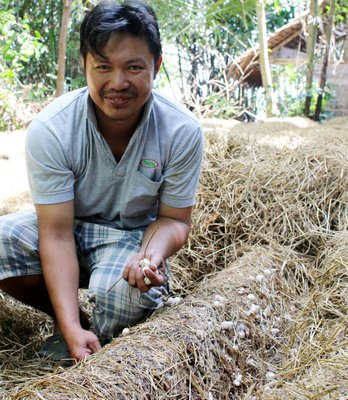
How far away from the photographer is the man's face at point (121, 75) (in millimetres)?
1806

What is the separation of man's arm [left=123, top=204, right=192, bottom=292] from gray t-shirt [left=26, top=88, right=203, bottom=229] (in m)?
0.05

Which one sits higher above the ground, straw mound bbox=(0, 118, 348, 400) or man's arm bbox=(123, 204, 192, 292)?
man's arm bbox=(123, 204, 192, 292)

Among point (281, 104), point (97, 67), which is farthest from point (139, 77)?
point (281, 104)

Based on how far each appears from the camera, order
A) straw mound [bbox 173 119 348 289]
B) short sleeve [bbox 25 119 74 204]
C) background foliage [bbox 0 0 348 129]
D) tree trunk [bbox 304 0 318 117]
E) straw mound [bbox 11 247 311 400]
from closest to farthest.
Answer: straw mound [bbox 11 247 311 400], short sleeve [bbox 25 119 74 204], straw mound [bbox 173 119 348 289], background foliage [bbox 0 0 348 129], tree trunk [bbox 304 0 318 117]

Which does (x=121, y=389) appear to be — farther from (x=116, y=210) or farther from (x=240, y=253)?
(x=240, y=253)

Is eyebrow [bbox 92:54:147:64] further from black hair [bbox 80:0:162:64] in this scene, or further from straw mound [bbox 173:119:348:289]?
straw mound [bbox 173:119:348:289]

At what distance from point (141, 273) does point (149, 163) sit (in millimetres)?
365

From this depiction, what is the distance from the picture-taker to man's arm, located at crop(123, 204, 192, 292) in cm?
179

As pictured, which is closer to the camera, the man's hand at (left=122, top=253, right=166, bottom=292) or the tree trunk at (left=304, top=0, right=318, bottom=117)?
the man's hand at (left=122, top=253, right=166, bottom=292)

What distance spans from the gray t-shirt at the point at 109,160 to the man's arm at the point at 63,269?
0.05 metres

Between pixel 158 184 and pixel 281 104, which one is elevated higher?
pixel 158 184

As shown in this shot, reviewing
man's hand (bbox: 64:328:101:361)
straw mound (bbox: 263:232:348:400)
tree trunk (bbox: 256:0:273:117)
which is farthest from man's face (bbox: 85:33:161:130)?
tree trunk (bbox: 256:0:273:117)

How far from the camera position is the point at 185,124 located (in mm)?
1978

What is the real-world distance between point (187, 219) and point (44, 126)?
0.53 meters
